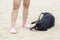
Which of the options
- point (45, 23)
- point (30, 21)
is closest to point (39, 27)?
point (45, 23)

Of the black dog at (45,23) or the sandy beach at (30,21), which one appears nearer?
the sandy beach at (30,21)

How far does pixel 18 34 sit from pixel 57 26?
812 millimetres

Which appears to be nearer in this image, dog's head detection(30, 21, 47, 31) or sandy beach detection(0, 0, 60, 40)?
sandy beach detection(0, 0, 60, 40)

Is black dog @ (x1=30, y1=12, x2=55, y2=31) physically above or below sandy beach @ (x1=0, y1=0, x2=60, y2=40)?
above

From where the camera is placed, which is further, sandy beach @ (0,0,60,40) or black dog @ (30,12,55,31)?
black dog @ (30,12,55,31)

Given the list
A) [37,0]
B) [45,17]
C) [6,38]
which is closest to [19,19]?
[45,17]

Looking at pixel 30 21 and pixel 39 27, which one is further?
pixel 30 21

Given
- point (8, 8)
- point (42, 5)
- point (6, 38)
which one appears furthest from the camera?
point (42, 5)

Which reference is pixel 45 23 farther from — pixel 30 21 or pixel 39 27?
pixel 30 21

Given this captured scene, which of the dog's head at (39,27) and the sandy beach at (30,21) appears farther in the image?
the dog's head at (39,27)

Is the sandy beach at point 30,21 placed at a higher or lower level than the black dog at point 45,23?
lower

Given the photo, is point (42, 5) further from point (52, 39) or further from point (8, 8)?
point (52, 39)

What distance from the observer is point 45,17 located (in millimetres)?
4008

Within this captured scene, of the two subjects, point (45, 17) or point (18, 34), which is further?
point (45, 17)
